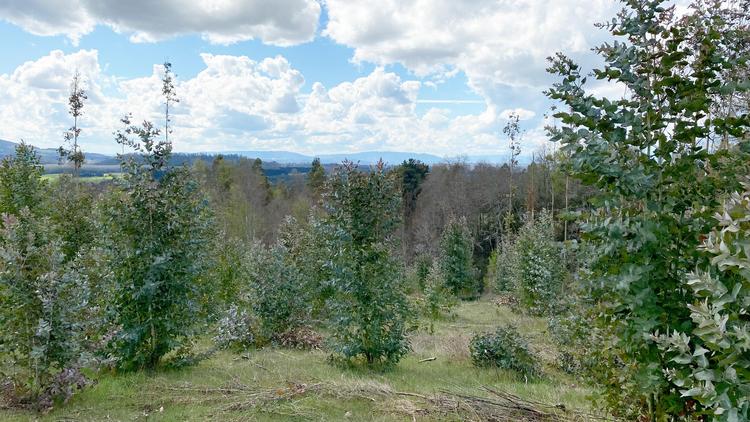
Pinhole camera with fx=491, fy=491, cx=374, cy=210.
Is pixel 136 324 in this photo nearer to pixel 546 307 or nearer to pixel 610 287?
pixel 610 287

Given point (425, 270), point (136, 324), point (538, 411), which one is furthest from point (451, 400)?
point (425, 270)

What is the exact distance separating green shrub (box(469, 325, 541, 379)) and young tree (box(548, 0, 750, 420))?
5.04 meters

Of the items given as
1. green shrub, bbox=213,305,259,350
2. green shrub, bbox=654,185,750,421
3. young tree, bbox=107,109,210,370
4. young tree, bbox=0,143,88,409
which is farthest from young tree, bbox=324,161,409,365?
green shrub, bbox=654,185,750,421

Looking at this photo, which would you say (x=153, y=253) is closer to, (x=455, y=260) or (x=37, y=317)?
(x=37, y=317)

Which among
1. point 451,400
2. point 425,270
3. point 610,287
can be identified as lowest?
point 425,270

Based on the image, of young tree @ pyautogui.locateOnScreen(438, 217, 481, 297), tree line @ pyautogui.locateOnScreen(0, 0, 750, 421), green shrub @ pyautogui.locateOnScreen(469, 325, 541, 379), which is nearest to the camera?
tree line @ pyautogui.locateOnScreen(0, 0, 750, 421)

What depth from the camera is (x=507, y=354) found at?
931cm

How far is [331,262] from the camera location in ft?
30.2

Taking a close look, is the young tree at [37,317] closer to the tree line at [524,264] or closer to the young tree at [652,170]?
the tree line at [524,264]

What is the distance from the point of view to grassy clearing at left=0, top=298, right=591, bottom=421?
20.3 feet

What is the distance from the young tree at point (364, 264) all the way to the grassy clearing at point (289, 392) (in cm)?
59

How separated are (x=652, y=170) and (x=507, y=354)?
6.13 metres

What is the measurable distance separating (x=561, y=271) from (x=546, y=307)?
1655 millimetres

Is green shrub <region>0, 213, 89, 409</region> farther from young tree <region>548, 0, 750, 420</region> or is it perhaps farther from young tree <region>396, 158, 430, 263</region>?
young tree <region>396, 158, 430, 263</region>
